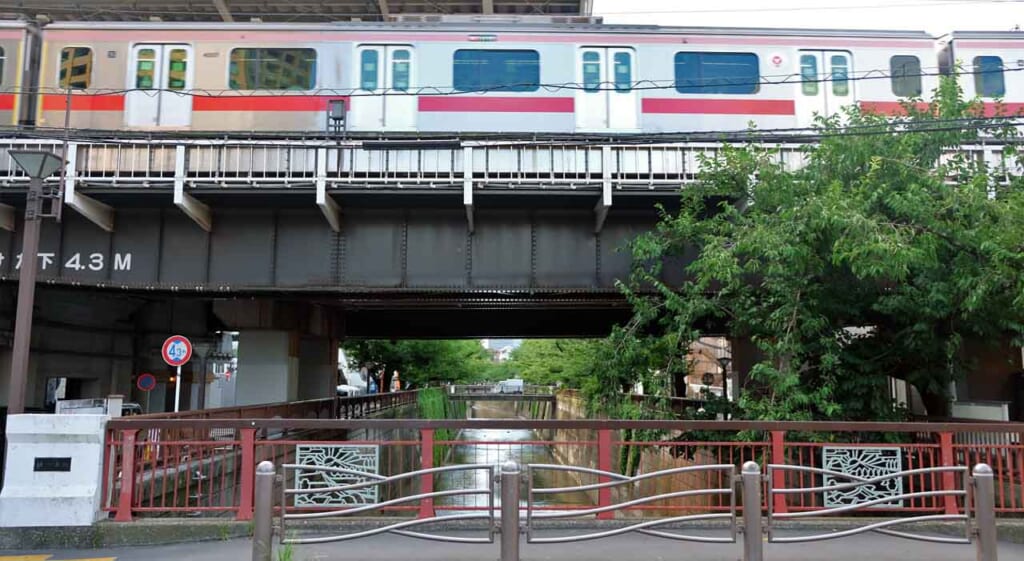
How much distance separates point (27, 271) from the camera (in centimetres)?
980

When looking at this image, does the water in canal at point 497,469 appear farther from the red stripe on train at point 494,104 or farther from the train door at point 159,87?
→ the train door at point 159,87

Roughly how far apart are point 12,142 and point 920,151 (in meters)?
16.7

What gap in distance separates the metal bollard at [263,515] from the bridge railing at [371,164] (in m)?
8.71

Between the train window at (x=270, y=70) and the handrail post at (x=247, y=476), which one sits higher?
the train window at (x=270, y=70)

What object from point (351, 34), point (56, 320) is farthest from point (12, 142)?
point (56, 320)

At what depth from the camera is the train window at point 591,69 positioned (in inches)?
650

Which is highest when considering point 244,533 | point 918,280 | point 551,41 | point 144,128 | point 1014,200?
point 551,41

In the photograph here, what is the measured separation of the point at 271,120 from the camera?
53.7 ft

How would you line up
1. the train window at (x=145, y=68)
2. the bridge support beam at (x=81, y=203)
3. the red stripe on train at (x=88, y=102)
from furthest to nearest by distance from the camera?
the train window at (x=145, y=68) < the red stripe on train at (x=88, y=102) < the bridge support beam at (x=81, y=203)

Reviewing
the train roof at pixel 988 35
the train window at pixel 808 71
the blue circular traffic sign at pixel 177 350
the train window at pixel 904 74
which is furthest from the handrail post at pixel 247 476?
the train roof at pixel 988 35

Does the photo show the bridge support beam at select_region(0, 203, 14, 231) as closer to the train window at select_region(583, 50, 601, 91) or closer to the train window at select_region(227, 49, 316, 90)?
the train window at select_region(227, 49, 316, 90)

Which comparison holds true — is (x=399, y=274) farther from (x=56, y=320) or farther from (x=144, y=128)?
(x=56, y=320)

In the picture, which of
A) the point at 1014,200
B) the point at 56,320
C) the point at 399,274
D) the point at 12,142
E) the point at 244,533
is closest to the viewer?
the point at 244,533

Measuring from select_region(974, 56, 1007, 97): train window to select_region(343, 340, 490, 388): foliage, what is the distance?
3739 centimetres
